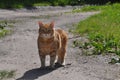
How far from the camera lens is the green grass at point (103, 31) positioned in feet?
39.4

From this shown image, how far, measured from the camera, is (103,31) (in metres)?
14.6

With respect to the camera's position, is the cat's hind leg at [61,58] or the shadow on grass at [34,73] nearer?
the shadow on grass at [34,73]

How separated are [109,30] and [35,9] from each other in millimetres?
11551

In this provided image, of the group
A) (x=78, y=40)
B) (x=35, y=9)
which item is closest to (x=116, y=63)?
(x=78, y=40)

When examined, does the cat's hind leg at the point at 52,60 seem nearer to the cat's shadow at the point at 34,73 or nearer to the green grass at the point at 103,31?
the cat's shadow at the point at 34,73

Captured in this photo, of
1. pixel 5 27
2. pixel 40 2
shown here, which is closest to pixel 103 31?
pixel 5 27

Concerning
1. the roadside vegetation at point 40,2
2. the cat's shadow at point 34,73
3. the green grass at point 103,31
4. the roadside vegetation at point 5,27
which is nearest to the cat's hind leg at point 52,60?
the cat's shadow at point 34,73

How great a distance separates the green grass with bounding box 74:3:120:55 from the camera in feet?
39.4

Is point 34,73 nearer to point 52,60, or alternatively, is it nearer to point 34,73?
point 34,73

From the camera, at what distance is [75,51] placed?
478 inches

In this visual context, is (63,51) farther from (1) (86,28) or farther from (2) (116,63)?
(1) (86,28)

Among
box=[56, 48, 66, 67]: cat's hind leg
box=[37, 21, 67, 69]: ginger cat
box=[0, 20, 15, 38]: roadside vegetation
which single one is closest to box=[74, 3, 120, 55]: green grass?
box=[56, 48, 66, 67]: cat's hind leg

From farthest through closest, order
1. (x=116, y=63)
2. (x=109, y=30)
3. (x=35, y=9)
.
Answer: (x=35, y=9)
(x=109, y=30)
(x=116, y=63)

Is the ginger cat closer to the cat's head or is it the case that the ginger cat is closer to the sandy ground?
the cat's head
